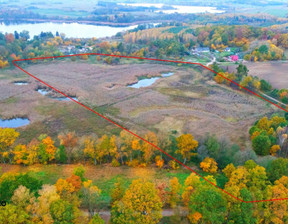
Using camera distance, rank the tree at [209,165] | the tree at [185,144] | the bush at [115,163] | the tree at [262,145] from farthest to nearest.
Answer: the tree at [262,145] < the bush at [115,163] < the tree at [185,144] < the tree at [209,165]

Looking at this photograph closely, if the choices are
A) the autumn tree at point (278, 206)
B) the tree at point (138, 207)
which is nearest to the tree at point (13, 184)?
the tree at point (138, 207)

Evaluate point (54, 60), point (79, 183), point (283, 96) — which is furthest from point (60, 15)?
point (79, 183)

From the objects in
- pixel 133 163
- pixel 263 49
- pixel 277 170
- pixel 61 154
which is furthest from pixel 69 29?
pixel 277 170

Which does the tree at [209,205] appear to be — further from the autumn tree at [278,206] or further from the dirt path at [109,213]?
the autumn tree at [278,206]

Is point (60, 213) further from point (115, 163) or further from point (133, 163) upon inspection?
point (133, 163)

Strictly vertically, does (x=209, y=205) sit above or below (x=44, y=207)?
below
